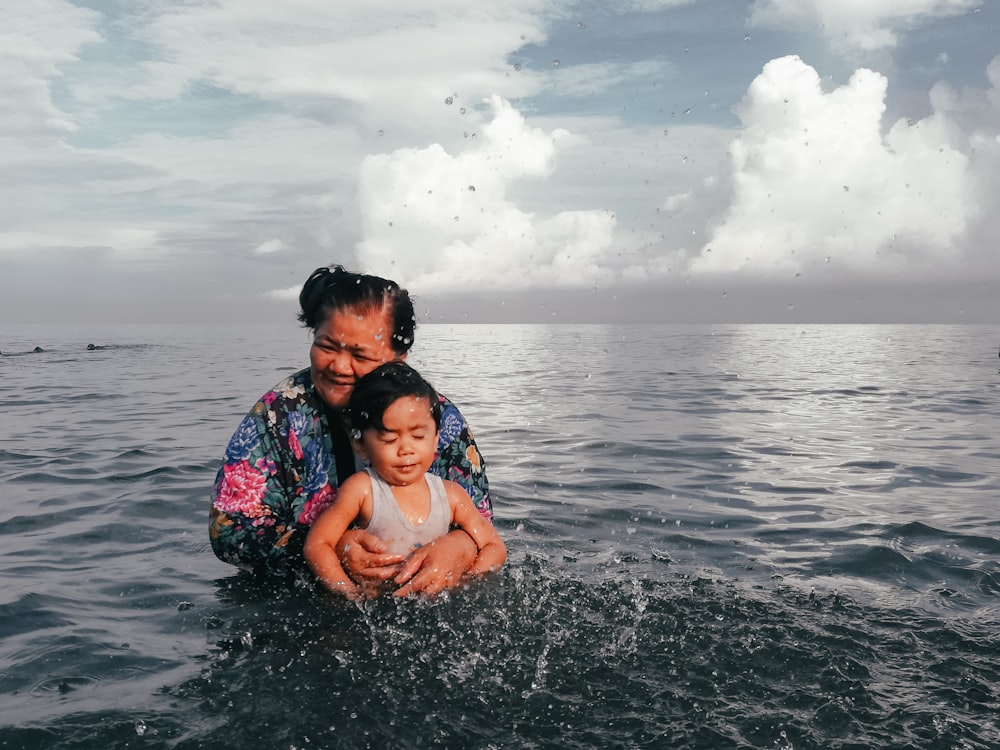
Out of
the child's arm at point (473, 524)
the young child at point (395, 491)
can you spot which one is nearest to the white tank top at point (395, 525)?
the young child at point (395, 491)

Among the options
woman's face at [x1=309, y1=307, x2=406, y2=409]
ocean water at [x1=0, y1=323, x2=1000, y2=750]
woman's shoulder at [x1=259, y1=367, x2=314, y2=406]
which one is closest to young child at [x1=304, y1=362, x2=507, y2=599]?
woman's face at [x1=309, y1=307, x2=406, y2=409]

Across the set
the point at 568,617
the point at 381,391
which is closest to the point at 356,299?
the point at 381,391

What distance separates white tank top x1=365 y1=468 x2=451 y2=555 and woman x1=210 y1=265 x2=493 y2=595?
76mm

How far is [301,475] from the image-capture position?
5.49m

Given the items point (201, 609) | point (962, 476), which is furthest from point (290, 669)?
point (962, 476)

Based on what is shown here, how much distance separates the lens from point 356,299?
16.5 ft

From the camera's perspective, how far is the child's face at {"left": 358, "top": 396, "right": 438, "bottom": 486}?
16.0 ft

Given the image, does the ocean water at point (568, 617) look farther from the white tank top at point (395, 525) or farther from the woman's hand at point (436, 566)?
the white tank top at point (395, 525)

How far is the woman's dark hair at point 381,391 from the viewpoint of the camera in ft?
15.9

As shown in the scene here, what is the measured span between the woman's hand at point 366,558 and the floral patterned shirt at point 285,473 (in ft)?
1.63

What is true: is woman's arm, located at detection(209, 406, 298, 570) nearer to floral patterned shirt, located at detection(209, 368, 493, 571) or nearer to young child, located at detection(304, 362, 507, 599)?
floral patterned shirt, located at detection(209, 368, 493, 571)

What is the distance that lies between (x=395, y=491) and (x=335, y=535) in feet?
1.41

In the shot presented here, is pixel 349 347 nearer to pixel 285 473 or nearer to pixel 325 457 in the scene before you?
pixel 325 457

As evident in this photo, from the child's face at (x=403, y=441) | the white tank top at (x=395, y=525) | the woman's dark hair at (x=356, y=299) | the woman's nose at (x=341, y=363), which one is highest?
the woman's dark hair at (x=356, y=299)
